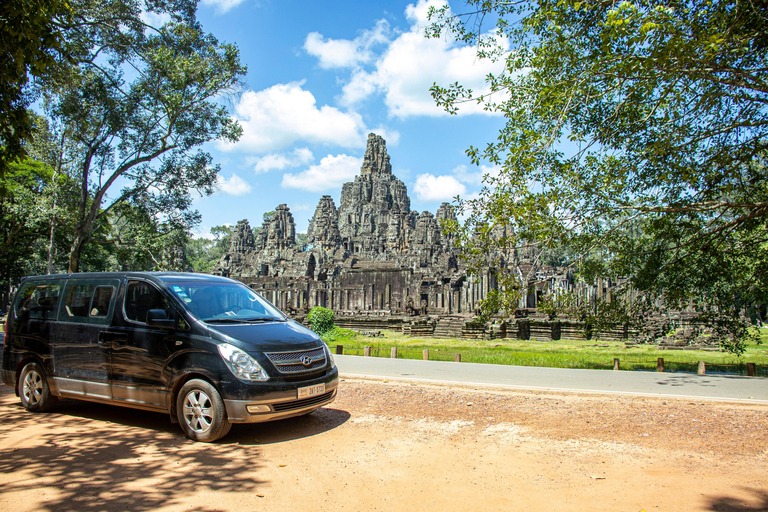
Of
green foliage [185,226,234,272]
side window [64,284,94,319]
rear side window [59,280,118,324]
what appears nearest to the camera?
rear side window [59,280,118,324]

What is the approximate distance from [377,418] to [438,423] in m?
0.77

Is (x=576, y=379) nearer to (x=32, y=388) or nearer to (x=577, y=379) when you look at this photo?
(x=577, y=379)

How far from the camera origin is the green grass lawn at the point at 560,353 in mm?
11938

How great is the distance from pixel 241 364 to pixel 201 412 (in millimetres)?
681

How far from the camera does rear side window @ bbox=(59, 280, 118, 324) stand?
5.68 meters

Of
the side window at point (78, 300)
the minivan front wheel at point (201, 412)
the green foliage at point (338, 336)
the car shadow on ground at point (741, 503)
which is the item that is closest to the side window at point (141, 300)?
the side window at point (78, 300)

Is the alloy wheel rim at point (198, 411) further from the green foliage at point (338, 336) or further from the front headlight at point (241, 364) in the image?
the green foliage at point (338, 336)

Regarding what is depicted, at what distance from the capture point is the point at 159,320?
510 centimetres

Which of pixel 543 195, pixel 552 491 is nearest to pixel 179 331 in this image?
pixel 552 491

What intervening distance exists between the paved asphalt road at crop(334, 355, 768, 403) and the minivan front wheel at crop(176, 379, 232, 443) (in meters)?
4.02

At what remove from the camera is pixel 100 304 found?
5.73 metres

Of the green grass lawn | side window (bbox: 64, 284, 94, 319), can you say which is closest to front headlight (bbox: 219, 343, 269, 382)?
side window (bbox: 64, 284, 94, 319)

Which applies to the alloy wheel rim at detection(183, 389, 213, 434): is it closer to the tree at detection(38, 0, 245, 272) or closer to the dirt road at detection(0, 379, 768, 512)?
the dirt road at detection(0, 379, 768, 512)

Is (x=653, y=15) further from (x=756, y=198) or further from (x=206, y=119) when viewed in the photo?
(x=206, y=119)
